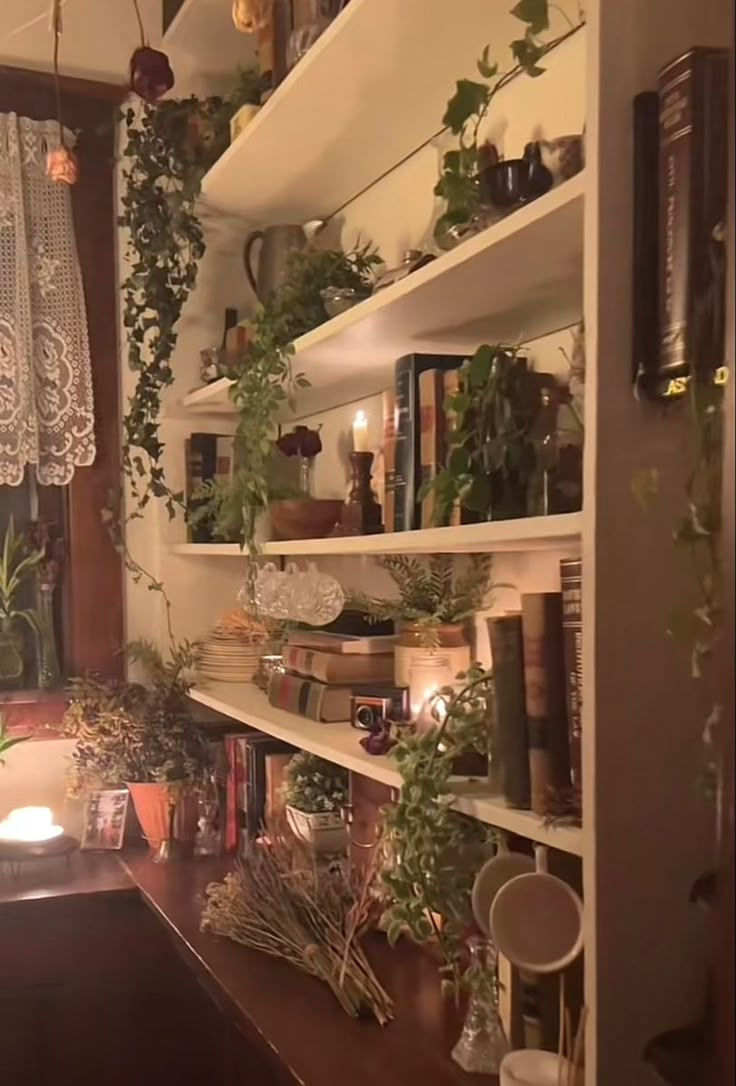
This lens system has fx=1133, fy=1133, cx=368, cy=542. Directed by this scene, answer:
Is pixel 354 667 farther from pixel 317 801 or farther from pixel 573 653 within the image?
pixel 573 653

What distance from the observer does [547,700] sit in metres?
1.33

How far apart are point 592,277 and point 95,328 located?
1.85m

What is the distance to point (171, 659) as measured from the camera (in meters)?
2.72

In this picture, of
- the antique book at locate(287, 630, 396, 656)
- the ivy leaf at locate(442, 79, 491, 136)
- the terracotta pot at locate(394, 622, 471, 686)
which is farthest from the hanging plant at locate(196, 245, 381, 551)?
the ivy leaf at locate(442, 79, 491, 136)

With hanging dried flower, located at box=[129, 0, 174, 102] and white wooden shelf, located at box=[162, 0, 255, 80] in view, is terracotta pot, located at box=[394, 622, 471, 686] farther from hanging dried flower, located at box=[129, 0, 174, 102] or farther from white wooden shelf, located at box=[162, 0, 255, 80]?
white wooden shelf, located at box=[162, 0, 255, 80]

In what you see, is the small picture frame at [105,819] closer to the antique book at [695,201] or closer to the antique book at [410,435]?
the antique book at [410,435]

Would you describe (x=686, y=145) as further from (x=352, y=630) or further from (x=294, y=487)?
(x=294, y=487)

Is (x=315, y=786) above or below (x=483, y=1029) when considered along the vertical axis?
above

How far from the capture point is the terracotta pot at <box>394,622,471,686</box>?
1.84 meters

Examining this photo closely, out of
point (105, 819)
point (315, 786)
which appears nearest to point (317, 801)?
point (315, 786)

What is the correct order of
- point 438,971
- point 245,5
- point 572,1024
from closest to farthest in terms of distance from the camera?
point 572,1024
point 438,971
point 245,5

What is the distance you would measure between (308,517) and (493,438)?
2.63ft

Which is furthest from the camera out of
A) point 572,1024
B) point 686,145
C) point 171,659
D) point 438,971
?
point 171,659

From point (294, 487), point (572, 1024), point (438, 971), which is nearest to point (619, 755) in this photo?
point (572, 1024)
